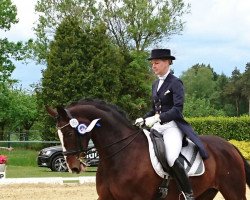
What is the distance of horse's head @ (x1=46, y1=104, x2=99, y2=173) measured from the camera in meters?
6.51

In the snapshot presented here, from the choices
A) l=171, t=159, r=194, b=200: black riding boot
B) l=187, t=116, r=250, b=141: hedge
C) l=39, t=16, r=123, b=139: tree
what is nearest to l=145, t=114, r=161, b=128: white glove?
l=171, t=159, r=194, b=200: black riding boot

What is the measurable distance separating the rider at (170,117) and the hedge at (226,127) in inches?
748

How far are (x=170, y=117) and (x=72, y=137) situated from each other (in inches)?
48.9

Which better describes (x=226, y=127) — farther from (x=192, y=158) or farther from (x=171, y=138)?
(x=171, y=138)

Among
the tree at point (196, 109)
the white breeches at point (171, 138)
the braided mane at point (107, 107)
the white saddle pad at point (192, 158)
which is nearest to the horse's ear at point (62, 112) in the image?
the braided mane at point (107, 107)

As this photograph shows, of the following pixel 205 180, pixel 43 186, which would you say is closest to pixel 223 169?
pixel 205 180

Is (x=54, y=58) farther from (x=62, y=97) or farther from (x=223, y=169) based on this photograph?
(x=223, y=169)

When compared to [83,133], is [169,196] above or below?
below

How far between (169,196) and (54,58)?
29652 mm

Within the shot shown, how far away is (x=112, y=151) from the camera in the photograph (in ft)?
22.3

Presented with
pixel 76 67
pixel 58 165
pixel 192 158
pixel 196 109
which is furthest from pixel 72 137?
pixel 196 109

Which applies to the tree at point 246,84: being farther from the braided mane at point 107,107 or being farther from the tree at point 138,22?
the braided mane at point 107,107

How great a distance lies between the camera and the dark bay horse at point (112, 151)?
6562mm

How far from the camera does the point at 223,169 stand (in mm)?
7730
